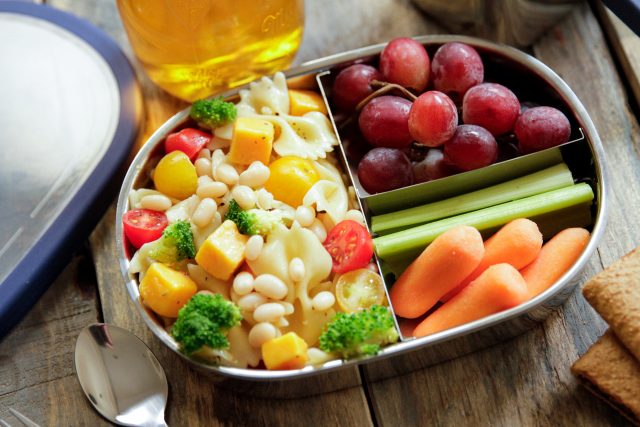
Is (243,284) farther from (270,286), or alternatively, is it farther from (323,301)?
(323,301)

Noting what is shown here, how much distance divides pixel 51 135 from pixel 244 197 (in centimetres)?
67

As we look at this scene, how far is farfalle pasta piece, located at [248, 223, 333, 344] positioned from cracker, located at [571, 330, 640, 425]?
0.53m

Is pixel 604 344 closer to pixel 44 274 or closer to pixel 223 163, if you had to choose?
pixel 223 163

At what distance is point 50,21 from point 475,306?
1.41m

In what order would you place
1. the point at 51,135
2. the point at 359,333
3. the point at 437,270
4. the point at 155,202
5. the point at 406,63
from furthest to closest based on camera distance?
the point at 51,135
the point at 406,63
the point at 155,202
the point at 437,270
the point at 359,333

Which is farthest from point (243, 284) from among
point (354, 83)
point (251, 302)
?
point (354, 83)

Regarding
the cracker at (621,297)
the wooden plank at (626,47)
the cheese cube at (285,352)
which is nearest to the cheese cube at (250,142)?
the cheese cube at (285,352)

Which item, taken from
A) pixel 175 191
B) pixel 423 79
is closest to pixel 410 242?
pixel 423 79

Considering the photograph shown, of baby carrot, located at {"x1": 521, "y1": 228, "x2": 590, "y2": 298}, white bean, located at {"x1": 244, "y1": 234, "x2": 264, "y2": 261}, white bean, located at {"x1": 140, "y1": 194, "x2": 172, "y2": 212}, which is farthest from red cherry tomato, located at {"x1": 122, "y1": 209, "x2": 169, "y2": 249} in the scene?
baby carrot, located at {"x1": 521, "y1": 228, "x2": 590, "y2": 298}

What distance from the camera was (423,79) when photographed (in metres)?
1.79

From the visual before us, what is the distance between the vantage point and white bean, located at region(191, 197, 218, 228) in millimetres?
1601

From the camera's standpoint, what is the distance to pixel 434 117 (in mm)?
1626

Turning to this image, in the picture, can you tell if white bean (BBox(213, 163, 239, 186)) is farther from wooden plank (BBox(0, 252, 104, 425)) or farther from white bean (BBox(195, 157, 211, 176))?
wooden plank (BBox(0, 252, 104, 425))

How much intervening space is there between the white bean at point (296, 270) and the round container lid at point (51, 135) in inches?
23.5
